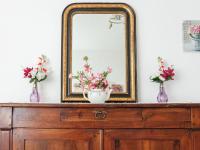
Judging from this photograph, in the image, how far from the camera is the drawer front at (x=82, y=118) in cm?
208

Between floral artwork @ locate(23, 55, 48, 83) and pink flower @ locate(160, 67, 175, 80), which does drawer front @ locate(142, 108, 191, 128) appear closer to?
pink flower @ locate(160, 67, 175, 80)

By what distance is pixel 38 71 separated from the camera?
8.75ft

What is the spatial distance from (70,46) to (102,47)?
0.87ft

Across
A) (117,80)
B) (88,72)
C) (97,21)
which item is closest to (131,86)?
(117,80)

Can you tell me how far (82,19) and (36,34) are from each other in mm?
410

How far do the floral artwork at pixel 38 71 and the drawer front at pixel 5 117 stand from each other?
57 cm

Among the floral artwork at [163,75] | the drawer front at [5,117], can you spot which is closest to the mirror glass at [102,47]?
the floral artwork at [163,75]

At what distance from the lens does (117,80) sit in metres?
2.69

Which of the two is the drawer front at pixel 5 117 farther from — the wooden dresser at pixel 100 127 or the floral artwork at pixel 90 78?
the floral artwork at pixel 90 78

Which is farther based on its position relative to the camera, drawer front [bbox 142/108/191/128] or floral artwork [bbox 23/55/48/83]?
floral artwork [bbox 23/55/48/83]

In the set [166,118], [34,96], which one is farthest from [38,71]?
[166,118]

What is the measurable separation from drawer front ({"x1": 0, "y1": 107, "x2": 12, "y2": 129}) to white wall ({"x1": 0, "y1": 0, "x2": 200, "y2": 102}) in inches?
24.2

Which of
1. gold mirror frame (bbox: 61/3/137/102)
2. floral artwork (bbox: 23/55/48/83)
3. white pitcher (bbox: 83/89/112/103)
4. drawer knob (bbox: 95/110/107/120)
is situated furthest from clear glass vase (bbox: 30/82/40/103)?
drawer knob (bbox: 95/110/107/120)

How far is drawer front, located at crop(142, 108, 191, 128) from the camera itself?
209 centimetres
